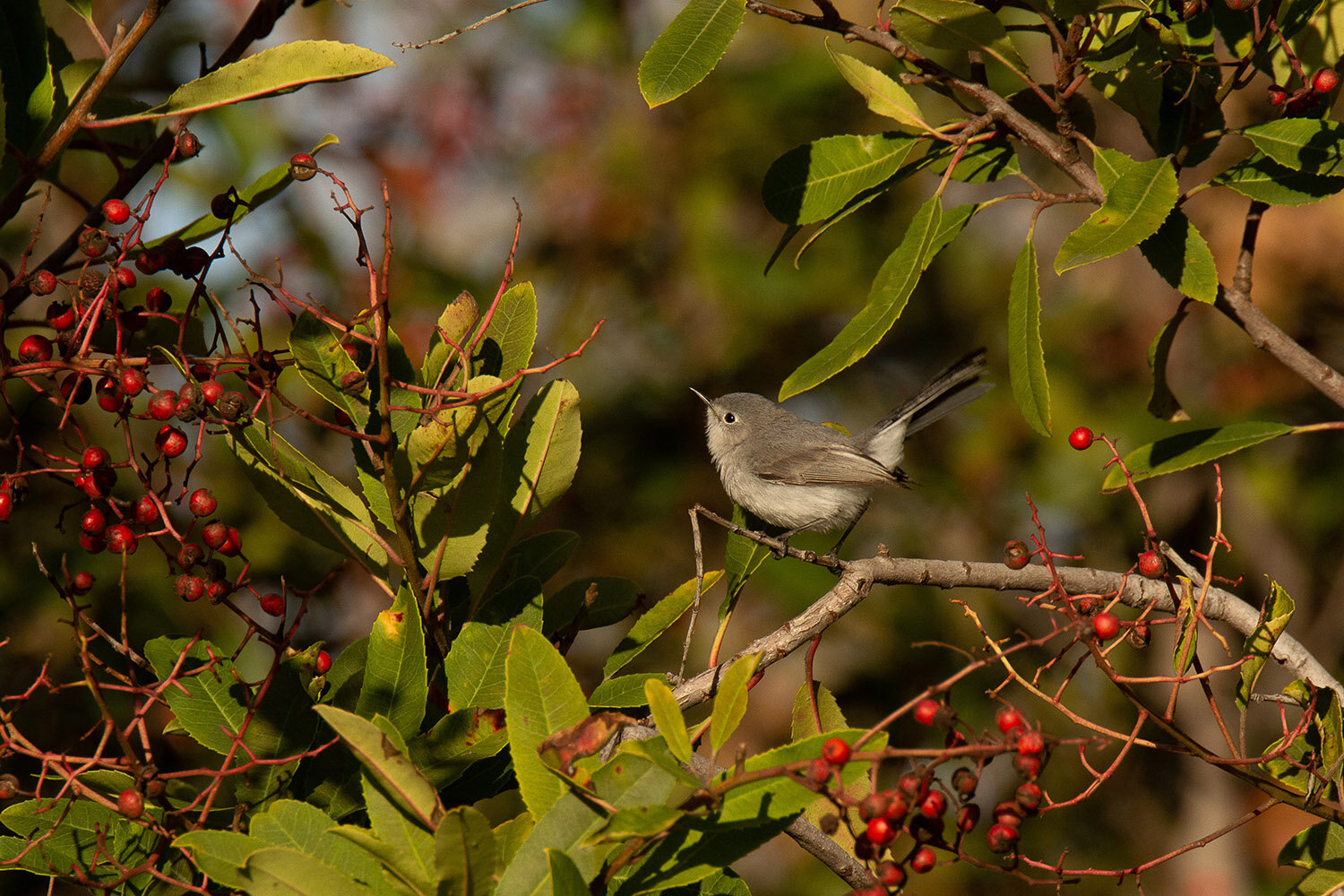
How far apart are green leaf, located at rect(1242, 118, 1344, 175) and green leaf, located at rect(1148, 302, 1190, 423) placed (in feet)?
1.21

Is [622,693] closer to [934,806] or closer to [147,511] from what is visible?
[934,806]

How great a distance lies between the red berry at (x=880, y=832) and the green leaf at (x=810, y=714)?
1.27 feet

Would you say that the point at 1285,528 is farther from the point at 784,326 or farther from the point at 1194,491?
the point at 784,326

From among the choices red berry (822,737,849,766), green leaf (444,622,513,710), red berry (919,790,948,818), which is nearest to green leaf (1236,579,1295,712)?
red berry (919,790,948,818)

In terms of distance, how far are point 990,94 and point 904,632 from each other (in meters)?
3.15

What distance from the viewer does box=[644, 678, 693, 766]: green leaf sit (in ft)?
4.22

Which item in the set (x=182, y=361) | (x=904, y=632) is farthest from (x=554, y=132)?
(x=182, y=361)

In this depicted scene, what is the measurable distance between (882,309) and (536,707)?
1.08 m

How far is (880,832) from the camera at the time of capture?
138 cm

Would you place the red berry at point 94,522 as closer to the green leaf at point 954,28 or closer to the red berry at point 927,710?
the red berry at point 927,710

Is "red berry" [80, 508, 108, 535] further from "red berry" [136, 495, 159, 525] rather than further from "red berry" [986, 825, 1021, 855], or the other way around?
"red berry" [986, 825, 1021, 855]

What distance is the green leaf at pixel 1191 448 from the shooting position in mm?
2107

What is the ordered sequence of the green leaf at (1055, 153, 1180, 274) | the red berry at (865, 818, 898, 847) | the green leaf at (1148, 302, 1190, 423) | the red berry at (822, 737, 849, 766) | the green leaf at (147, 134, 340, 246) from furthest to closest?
the green leaf at (1148, 302, 1190, 423), the green leaf at (147, 134, 340, 246), the green leaf at (1055, 153, 1180, 274), the red berry at (865, 818, 898, 847), the red berry at (822, 737, 849, 766)

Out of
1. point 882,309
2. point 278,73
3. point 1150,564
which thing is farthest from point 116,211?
point 1150,564
